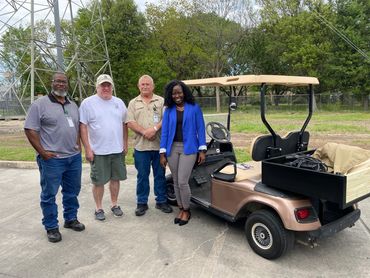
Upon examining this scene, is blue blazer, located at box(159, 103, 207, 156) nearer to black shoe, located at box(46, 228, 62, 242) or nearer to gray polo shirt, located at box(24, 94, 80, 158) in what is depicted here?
gray polo shirt, located at box(24, 94, 80, 158)

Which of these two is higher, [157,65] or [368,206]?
[157,65]

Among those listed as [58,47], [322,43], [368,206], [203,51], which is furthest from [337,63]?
[368,206]

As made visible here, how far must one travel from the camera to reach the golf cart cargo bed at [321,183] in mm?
2684

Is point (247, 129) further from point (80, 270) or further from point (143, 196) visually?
point (80, 270)

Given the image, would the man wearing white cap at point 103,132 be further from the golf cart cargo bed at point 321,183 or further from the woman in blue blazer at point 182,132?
the golf cart cargo bed at point 321,183

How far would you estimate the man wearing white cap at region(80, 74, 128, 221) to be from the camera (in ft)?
13.0

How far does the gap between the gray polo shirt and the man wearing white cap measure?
0.23 metres

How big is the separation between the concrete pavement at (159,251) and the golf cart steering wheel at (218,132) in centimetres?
99

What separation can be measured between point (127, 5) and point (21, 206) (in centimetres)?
2537

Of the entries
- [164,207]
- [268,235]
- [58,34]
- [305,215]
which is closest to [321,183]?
[305,215]

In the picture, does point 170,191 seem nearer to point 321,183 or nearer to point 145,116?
point 145,116

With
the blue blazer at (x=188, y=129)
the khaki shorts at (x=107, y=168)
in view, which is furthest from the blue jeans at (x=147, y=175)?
the blue blazer at (x=188, y=129)

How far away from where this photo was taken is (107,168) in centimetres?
417

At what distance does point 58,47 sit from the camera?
11695mm
